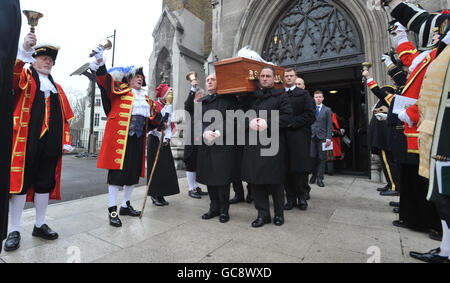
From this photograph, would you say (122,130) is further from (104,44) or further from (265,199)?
(265,199)

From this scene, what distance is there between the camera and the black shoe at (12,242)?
2.19 metres

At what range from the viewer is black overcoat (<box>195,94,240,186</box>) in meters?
3.06

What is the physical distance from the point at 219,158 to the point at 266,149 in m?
0.64

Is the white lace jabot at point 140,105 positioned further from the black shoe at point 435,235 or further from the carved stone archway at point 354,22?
the carved stone archway at point 354,22

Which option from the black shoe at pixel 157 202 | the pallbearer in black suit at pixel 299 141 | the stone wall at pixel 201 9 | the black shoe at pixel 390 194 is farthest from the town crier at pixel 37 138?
the stone wall at pixel 201 9

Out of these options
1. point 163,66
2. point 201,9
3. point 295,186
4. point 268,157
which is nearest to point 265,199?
point 268,157

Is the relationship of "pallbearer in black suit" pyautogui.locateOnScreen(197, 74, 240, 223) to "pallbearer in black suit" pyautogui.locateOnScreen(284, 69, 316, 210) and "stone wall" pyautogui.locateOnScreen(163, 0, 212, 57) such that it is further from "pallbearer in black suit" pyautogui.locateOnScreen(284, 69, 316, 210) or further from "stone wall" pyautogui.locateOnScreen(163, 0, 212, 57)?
"stone wall" pyautogui.locateOnScreen(163, 0, 212, 57)

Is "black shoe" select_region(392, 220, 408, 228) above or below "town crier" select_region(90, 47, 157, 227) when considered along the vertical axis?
below

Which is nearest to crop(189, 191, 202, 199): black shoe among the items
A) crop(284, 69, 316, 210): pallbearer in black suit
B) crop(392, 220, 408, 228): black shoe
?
crop(284, 69, 316, 210): pallbearer in black suit

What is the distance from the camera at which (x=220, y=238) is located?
2490 mm

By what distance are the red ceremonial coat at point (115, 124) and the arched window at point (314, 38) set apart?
5679 millimetres

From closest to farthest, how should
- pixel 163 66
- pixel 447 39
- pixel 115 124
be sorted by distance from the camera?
pixel 447 39 < pixel 115 124 < pixel 163 66

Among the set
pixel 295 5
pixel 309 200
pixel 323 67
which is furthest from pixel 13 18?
pixel 295 5

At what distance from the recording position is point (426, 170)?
187 cm
